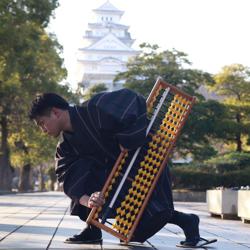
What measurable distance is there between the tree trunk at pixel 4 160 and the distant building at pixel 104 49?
148ft

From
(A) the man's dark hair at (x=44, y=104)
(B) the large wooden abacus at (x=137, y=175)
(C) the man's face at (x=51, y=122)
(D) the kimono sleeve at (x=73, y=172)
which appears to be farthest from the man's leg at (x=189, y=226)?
(A) the man's dark hair at (x=44, y=104)

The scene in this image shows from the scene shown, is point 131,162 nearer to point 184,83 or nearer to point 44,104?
point 44,104

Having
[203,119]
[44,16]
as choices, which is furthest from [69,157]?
[203,119]

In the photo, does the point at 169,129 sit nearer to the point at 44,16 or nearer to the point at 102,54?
the point at 44,16

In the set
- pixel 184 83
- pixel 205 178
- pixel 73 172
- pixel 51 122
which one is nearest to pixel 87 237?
pixel 73 172

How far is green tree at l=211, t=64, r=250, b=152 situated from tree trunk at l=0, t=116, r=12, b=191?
12.0 meters

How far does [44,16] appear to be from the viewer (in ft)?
88.1

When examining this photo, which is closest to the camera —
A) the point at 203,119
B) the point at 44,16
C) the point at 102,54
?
the point at 44,16

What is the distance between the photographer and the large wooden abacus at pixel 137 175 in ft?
17.8

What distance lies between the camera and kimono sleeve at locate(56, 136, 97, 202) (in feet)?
17.8

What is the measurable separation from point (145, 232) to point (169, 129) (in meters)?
0.89

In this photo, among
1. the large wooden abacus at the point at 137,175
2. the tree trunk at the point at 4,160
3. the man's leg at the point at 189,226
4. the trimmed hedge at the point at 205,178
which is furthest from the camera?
the tree trunk at the point at 4,160

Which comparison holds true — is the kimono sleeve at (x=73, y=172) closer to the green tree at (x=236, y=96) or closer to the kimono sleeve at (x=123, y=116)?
the kimono sleeve at (x=123, y=116)

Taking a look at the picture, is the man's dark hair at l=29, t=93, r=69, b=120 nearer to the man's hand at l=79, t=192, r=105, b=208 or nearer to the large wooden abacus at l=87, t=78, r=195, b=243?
the large wooden abacus at l=87, t=78, r=195, b=243
